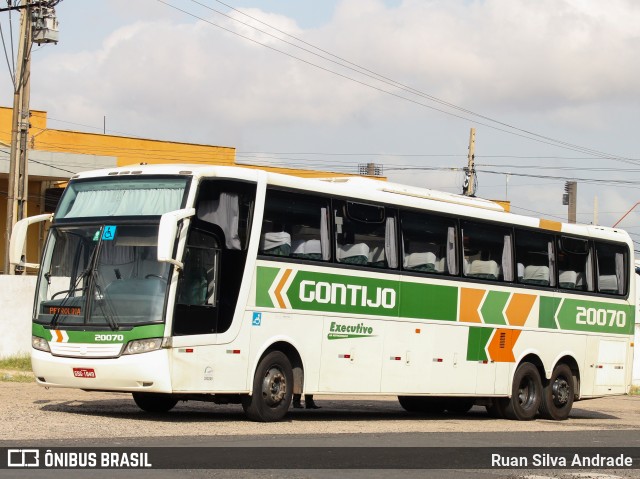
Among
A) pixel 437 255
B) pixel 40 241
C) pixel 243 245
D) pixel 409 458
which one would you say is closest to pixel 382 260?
pixel 437 255

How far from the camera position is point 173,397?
17.5 metres

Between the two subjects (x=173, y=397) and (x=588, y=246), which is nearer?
(x=173, y=397)

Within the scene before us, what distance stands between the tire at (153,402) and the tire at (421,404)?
5.51m

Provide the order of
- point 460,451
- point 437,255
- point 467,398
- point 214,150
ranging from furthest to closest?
point 214,150, point 467,398, point 437,255, point 460,451

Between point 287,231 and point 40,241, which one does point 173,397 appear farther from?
point 40,241

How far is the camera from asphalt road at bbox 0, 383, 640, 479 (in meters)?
11.6

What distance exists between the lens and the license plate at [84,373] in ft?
51.6

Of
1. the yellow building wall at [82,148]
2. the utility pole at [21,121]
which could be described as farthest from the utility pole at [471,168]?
the utility pole at [21,121]

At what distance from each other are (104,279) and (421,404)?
8433mm

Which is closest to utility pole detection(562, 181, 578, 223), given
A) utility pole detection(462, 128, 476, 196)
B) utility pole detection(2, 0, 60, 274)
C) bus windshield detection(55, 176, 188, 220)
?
utility pole detection(462, 128, 476, 196)

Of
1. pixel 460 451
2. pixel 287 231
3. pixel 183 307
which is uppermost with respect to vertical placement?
pixel 287 231

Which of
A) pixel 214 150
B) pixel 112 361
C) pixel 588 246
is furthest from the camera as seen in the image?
pixel 214 150

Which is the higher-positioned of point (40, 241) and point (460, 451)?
point (40, 241)

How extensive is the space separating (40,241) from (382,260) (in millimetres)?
32343
